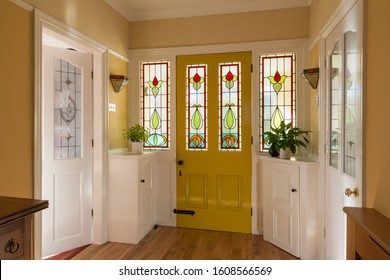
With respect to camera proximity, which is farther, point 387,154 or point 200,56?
point 200,56

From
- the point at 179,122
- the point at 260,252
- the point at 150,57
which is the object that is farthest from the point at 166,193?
the point at 150,57

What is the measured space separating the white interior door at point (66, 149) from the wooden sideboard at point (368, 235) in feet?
8.31

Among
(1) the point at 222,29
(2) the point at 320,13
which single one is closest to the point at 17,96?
(1) the point at 222,29

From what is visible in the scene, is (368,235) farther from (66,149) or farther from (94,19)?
(94,19)

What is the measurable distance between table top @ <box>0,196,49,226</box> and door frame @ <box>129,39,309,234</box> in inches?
88.3

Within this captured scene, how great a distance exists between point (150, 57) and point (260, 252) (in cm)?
269

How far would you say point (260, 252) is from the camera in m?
2.78

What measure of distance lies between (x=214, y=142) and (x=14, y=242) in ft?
8.09

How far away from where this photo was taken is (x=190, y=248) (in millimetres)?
2875

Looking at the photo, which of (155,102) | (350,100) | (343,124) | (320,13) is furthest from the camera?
(155,102)

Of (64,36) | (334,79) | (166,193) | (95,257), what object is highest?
(64,36)

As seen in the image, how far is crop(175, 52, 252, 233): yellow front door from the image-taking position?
3264 mm

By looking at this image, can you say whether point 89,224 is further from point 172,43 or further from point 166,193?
point 172,43

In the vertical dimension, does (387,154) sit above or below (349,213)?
above
